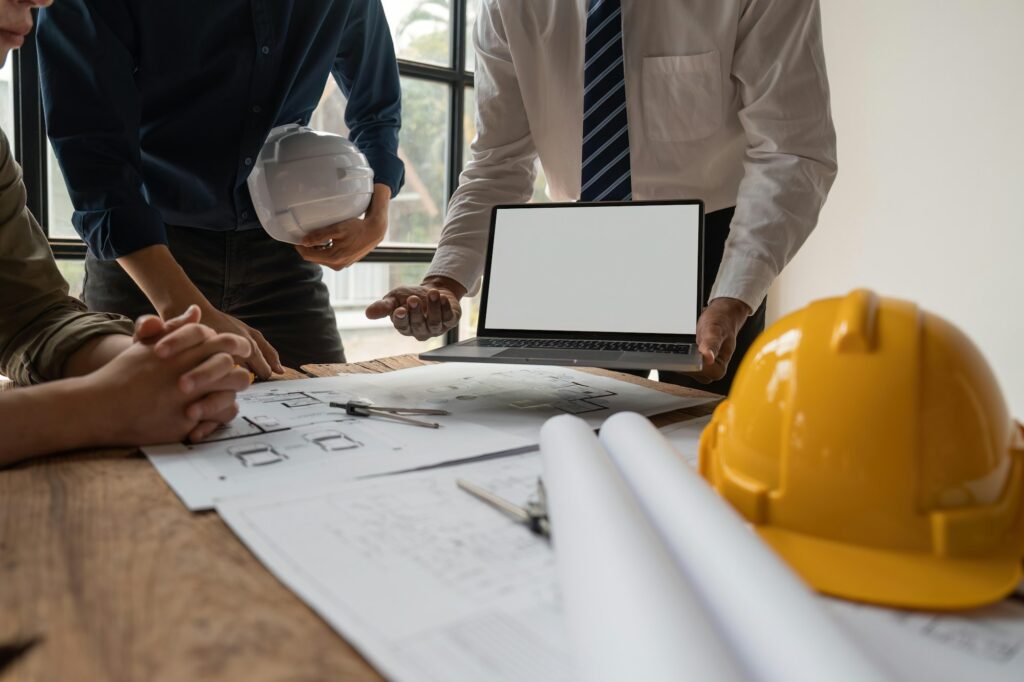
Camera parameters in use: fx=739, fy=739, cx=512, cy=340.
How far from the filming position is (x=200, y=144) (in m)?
1.47

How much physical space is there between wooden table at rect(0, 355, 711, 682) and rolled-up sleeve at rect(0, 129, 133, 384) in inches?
16.7

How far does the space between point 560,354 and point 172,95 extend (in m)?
0.97

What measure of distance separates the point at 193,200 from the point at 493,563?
125cm

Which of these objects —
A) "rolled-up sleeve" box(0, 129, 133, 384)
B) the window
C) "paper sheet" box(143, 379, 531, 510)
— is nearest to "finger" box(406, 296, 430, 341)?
"paper sheet" box(143, 379, 531, 510)

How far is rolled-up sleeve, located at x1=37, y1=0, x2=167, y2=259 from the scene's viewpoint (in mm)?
1255

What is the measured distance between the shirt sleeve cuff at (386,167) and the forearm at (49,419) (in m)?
1.12

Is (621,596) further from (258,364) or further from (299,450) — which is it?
(258,364)

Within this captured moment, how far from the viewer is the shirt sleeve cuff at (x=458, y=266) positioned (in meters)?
1.40

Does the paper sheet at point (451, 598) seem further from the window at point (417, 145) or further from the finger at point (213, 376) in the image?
the window at point (417, 145)

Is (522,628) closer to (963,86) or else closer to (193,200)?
(193,200)

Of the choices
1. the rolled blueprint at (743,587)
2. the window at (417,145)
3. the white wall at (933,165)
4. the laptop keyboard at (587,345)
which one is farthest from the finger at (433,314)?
the white wall at (933,165)

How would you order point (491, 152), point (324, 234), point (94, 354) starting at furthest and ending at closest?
point (491, 152) → point (324, 234) → point (94, 354)

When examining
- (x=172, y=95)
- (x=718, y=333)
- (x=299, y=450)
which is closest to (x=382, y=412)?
(x=299, y=450)

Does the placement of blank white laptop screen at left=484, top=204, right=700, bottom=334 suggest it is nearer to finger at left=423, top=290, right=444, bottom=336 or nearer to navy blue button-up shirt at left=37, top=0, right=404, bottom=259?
finger at left=423, top=290, right=444, bottom=336
